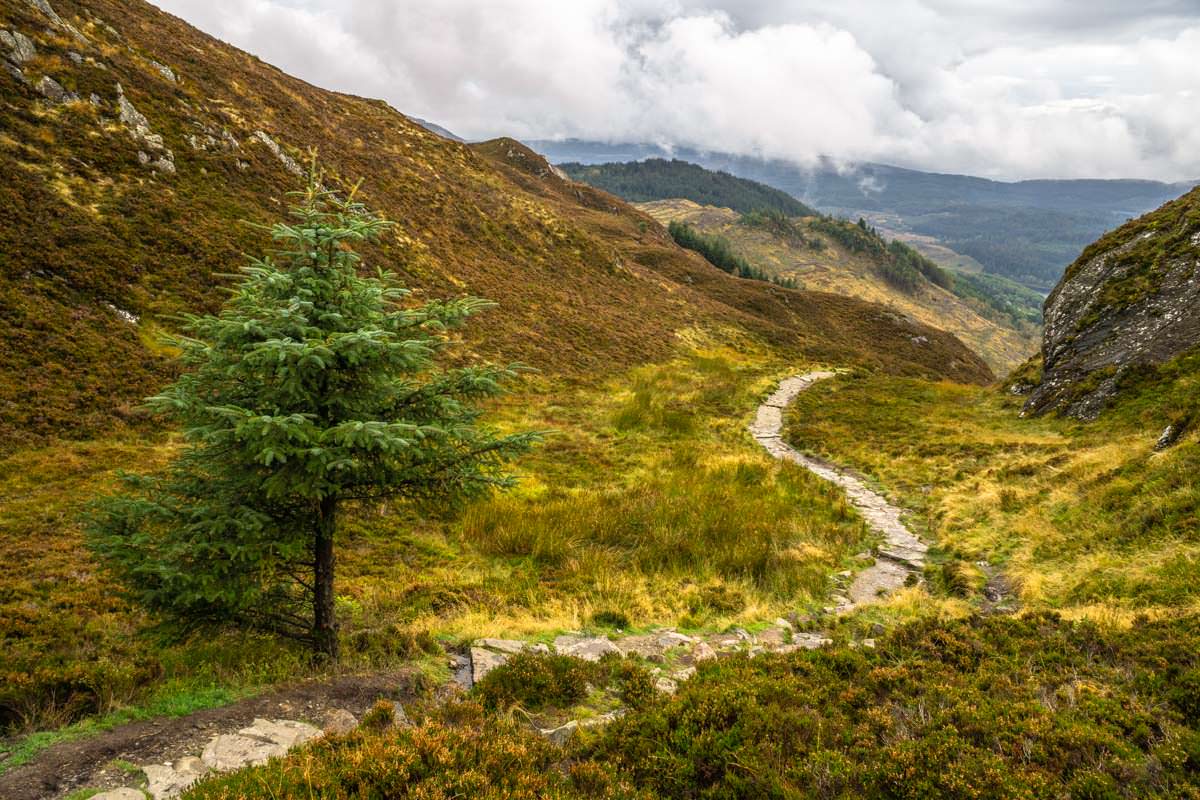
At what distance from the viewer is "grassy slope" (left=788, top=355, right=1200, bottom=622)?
8.73 metres

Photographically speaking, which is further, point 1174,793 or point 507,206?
point 507,206

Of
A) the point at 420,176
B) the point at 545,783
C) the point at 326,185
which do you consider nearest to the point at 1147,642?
the point at 545,783

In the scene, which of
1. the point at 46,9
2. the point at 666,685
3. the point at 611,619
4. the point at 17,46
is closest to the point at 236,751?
the point at 666,685

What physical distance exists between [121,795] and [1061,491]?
1784 centimetres

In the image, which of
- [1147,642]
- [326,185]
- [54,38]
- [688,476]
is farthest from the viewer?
[326,185]

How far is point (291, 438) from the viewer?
5.44 m

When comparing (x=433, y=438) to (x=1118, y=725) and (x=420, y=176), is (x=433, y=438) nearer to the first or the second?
(x=1118, y=725)

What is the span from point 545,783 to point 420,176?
48.5m

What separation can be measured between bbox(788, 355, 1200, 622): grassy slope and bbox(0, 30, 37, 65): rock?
37499mm

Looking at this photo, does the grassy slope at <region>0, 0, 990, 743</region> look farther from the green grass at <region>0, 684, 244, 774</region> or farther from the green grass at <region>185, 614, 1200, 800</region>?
the green grass at <region>185, 614, 1200, 800</region>

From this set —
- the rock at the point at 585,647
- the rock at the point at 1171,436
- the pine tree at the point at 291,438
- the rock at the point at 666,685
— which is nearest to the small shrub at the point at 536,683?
the rock at the point at 585,647

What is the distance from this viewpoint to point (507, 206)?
5119cm

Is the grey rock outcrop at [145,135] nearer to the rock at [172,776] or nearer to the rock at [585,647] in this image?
the rock at [172,776]

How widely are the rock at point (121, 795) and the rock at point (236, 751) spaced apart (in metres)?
0.52
